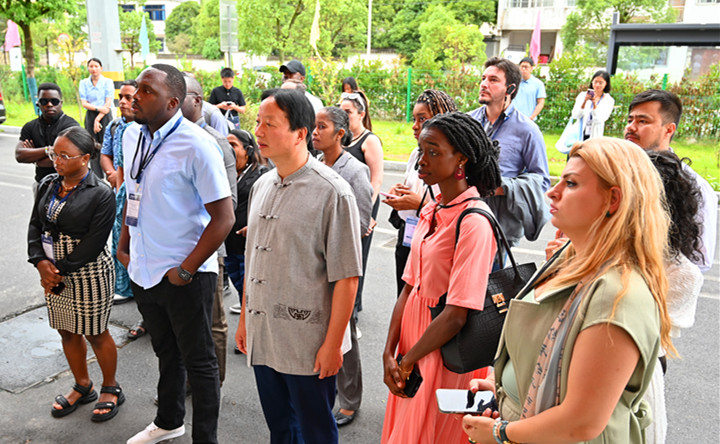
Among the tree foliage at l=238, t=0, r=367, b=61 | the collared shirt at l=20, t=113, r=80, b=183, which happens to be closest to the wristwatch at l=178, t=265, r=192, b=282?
the collared shirt at l=20, t=113, r=80, b=183

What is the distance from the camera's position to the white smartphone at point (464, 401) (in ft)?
6.27

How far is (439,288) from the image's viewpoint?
241 cm

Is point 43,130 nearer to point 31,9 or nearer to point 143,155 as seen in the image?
point 143,155

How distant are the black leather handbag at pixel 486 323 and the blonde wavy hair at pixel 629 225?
710mm

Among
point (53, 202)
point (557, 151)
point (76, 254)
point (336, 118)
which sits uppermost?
point (336, 118)

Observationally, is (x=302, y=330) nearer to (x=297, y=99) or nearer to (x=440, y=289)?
(x=440, y=289)

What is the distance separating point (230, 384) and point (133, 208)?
5.28 ft

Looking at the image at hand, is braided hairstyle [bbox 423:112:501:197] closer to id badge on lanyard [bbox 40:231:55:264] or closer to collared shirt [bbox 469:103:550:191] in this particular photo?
collared shirt [bbox 469:103:550:191]

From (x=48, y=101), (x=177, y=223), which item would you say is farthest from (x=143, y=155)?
(x=48, y=101)

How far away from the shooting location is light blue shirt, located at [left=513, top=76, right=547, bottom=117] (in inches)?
389

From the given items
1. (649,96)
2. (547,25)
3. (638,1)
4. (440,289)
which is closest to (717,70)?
(649,96)

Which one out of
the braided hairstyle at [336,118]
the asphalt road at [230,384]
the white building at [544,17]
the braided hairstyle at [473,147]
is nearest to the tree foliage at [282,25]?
the white building at [544,17]

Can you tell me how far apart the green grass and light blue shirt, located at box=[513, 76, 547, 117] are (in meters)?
1.52

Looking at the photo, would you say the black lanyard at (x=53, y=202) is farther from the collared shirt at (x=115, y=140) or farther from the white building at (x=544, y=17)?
the white building at (x=544, y=17)
